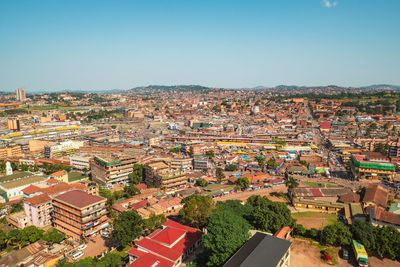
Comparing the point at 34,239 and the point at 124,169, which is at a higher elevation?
the point at 124,169

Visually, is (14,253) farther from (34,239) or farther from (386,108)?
(386,108)

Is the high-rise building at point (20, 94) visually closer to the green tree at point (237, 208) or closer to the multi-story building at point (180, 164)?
the multi-story building at point (180, 164)

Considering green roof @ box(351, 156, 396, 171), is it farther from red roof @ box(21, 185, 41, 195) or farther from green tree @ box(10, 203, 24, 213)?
green tree @ box(10, 203, 24, 213)

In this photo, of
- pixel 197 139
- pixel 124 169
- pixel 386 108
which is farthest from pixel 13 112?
pixel 386 108

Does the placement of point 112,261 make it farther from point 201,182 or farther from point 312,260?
point 201,182

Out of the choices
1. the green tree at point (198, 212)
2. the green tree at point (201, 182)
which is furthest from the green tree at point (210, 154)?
the green tree at point (198, 212)
